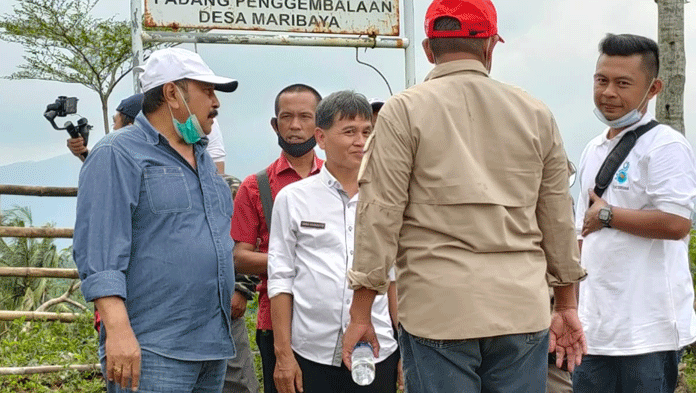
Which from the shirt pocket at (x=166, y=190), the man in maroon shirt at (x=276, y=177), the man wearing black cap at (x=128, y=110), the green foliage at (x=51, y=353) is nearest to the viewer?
the shirt pocket at (x=166, y=190)

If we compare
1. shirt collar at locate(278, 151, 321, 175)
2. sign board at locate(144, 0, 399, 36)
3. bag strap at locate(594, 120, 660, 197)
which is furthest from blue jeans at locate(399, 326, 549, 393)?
sign board at locate(144, 0, 399, 36)

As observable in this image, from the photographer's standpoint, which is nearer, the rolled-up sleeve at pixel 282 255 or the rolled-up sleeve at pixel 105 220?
the rolled-up sleeve at pixel 105 220

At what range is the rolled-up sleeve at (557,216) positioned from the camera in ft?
10.3

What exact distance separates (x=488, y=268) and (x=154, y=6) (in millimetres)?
5093

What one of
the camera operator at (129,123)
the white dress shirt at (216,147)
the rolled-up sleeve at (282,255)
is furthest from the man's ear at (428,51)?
the white dress shirt at (216,147)

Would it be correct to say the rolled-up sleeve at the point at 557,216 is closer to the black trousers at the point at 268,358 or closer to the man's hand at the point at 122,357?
the man's hand at the point at 122,357

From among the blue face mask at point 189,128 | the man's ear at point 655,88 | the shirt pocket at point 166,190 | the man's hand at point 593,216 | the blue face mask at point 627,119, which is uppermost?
the man's ear at point 655,88

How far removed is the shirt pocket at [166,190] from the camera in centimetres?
325

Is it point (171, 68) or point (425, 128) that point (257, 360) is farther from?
point (425, 128)

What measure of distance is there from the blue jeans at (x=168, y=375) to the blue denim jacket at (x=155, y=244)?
3cm

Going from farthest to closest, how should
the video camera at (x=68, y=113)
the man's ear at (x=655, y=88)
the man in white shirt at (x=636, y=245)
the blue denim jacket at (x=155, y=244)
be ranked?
the video camera at (x=68, y=113), the man's ear at (x=655, y=88), the man in white shirt at (x=636, y=245), the blue denim jacket at (x=155, y=244)

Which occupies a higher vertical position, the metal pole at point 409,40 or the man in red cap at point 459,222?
the metal pole at point 409,40

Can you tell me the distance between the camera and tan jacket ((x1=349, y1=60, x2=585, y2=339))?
9.45 feet

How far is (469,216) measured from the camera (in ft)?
9.51
